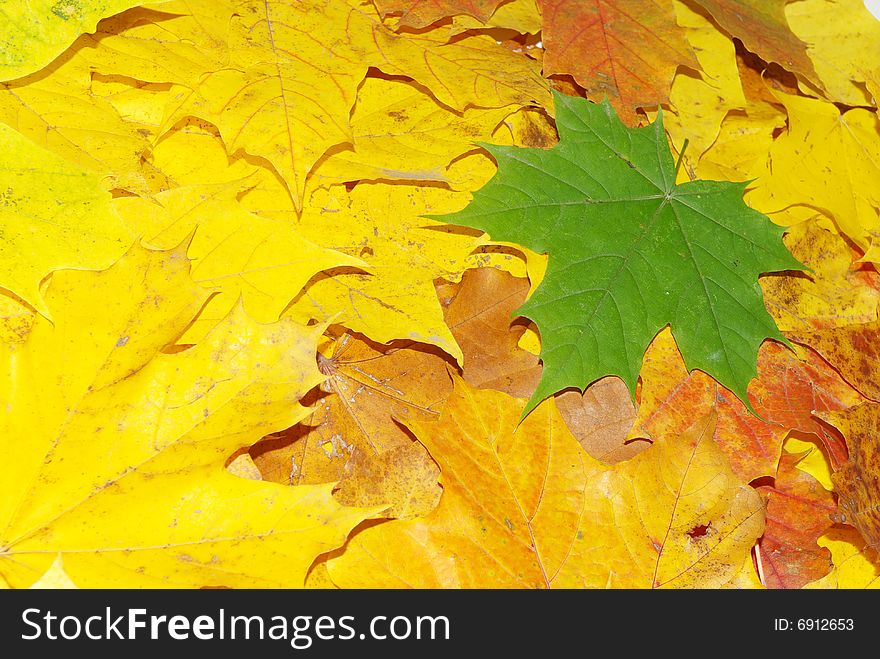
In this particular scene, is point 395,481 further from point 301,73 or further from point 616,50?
point 616,50

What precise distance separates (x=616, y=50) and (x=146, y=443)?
0.79 metres

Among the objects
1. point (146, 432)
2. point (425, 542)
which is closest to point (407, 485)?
point (425, 542)

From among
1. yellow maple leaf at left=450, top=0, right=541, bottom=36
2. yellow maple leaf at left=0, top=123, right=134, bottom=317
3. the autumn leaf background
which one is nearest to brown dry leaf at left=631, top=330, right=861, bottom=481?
the autumn leaf background

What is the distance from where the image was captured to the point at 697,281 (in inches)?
36.7

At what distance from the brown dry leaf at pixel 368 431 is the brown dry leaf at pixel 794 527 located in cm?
41

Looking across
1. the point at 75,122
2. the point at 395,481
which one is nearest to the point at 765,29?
the point at 395,481

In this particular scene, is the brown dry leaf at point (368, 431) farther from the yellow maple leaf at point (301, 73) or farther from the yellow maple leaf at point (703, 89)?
the yellow maple leaf at point (703, 89)

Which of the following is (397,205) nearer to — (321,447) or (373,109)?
(373,109)

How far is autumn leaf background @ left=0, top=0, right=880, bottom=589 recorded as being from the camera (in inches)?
28.5

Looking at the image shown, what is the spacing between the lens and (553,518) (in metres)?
0.82

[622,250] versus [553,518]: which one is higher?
[622,250]

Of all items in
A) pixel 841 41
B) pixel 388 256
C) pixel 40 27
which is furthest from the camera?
pixel 841 41

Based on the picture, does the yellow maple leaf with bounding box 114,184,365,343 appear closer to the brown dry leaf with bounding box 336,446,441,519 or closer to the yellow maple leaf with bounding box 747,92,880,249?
the brown dry leaf with bounding box 336,446,441,519

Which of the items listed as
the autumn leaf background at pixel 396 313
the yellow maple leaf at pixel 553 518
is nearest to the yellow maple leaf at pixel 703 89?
the autumn leaf background at pixel 396 313
